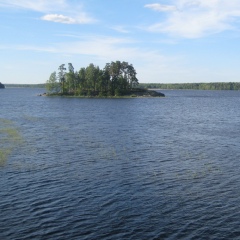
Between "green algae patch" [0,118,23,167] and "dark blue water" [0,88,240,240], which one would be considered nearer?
"dark blue water" [0,88,240,240]

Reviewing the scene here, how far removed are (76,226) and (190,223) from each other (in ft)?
25.9

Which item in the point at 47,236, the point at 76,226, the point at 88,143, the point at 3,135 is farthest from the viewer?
the point at 3,135

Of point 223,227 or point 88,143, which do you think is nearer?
point 223,227

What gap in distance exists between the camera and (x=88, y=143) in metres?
53.3

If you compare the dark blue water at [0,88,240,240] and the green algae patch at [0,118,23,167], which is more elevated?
the green algae patch at [0,118,23,167]

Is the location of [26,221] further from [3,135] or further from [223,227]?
[3,135]

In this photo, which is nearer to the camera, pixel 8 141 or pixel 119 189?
pixel 119 189

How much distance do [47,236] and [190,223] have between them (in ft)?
32.2

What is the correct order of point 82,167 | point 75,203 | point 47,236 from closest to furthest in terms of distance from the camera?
1. point 47,236
2. point 75,203
3. point 82,167

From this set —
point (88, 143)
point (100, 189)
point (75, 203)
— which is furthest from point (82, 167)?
point (88, 143)

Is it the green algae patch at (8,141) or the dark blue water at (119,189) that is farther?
the green algae patch at (8,141)

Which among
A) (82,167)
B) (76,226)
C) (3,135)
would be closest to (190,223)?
(76,226)

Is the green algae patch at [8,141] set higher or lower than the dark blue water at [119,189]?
higher

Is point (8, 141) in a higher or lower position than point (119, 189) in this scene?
higher
